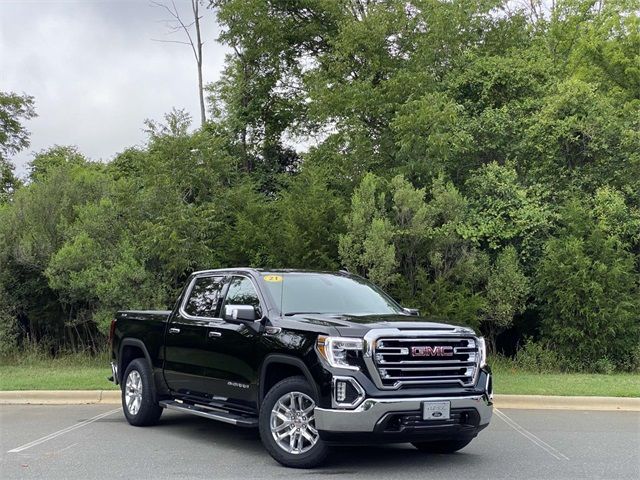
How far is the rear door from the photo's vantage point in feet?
26.1

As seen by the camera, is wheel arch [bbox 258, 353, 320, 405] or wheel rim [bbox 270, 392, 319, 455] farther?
wheel arch [bbox 258, 353, 320, 405]

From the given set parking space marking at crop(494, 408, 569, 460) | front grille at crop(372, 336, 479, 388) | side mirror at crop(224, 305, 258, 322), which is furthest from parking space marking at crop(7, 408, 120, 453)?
parking space marking at crop(494, 408, 569, 460)

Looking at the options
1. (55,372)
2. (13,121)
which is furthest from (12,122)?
(55,372)

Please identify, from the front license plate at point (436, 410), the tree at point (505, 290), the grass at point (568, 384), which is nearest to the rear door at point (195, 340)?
the front license plate at point (436, 410)

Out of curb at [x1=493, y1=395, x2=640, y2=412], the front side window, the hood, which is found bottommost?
curb at [x1=493, y1=395, x2=640, y2=412]

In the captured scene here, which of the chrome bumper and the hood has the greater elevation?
the hood

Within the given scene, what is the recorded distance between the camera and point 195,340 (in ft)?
26.8

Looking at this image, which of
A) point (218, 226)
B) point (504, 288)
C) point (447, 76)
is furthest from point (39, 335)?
point (447, 76)

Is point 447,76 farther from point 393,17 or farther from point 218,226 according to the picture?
point 218,226

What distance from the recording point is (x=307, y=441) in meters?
6.64

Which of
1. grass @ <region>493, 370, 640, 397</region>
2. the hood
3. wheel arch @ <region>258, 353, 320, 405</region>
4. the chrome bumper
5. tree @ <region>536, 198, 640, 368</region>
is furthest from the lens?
tree @ <region>536, 198, 640, 368</region>

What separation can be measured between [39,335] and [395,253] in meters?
9.25

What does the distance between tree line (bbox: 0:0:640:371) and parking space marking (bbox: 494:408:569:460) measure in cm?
489

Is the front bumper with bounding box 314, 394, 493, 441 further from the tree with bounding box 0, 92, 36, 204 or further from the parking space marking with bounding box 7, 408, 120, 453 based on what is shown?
the tree with bounding box 0, 92, 36, 204
